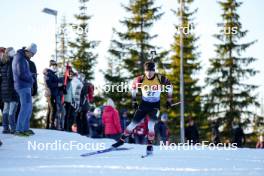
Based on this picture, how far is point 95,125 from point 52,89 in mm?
2825

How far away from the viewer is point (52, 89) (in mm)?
14984

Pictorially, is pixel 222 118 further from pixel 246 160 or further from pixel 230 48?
pixel 246 160

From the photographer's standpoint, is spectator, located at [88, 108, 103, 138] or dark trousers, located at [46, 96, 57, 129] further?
spectator, located at [88, 108, 103, 138]

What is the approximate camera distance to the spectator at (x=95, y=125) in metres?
17.3

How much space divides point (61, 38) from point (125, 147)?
46047 millimetres

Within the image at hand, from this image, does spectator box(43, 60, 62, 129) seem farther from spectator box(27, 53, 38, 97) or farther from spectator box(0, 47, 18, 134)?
spectator box(0, 47, 18, 134)

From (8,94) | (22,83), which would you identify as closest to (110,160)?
(22,83)

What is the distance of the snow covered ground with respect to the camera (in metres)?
9.42

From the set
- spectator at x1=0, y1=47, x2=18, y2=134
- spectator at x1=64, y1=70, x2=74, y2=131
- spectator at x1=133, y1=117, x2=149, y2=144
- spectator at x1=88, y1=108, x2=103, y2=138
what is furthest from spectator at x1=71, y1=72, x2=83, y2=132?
spectator at x1=0, y1=47, x2=18, y2=134

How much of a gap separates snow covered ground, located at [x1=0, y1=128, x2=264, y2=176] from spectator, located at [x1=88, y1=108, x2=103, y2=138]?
2859 mm

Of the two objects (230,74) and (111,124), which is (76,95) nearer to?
(111,124)

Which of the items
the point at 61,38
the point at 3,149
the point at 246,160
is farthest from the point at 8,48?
the point at 61,38

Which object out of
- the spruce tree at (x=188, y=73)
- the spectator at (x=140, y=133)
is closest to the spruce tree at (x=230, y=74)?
the spruce tree at (x=188, y=73)

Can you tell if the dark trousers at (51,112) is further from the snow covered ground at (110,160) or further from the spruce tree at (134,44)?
the spruce tree at (134,44)
